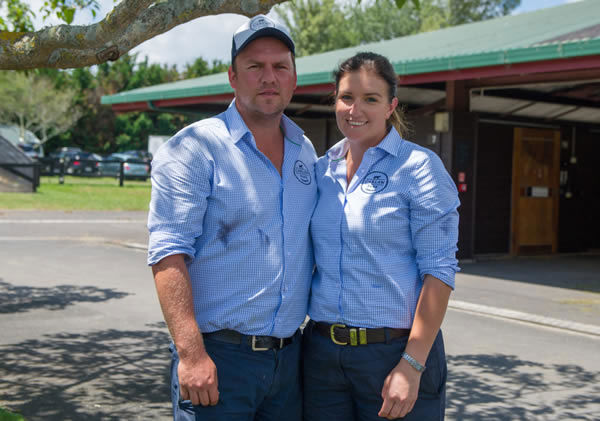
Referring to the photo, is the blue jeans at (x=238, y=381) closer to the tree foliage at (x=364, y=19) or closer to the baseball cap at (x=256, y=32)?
the baseball cap at (x=256, y=32)

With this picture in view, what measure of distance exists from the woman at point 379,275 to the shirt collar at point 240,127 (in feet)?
0.75

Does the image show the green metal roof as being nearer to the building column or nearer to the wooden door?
the building column

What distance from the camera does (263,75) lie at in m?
2.63

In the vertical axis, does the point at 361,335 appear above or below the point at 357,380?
above

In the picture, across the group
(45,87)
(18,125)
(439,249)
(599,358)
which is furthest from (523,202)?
(18,125)

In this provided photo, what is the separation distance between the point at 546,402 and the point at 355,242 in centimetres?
345

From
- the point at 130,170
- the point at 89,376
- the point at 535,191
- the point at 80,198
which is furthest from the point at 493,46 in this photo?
the point at 130,170

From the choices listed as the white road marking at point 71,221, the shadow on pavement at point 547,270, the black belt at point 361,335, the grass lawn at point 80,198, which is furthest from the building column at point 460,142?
the grass lawn at point 80,198

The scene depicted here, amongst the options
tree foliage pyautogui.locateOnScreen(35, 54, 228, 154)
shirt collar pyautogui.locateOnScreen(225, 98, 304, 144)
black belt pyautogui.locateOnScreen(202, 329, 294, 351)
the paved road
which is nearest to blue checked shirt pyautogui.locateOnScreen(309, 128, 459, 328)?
black belt pyautogui.locateOnScreen(202, 329, 294, 351)

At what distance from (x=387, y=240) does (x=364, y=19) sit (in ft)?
193

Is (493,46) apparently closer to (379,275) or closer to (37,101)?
(379,275)

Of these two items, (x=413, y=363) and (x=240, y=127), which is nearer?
(x=413, y=363)

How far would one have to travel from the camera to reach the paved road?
16.8ft

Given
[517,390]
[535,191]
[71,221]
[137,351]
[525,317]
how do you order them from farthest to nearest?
[71,221], [535,191], [525,317], [137,351], [517,390]
